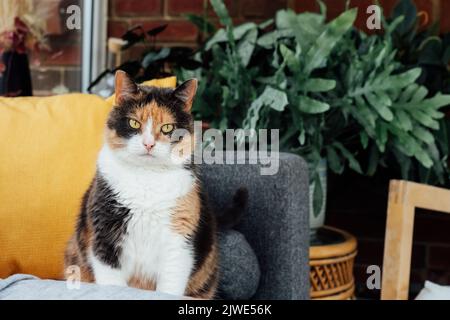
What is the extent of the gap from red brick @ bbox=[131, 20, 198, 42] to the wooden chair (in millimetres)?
1061

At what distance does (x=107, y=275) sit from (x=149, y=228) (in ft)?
0.27

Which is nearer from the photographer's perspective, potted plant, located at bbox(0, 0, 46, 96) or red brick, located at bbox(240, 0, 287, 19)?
potted plant, located at bbox(0, 0, 46, 96)

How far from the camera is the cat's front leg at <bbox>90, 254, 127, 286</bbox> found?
75cm

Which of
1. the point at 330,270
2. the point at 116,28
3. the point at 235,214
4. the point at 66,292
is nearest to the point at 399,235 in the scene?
the point at 330,270

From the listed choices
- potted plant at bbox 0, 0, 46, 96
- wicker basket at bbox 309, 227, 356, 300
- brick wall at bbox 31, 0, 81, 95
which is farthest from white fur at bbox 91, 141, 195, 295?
brick wall at bbox 31, 0, 81, 95

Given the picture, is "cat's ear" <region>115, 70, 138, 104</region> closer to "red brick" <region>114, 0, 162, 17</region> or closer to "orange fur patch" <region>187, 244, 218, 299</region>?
"orange fur patch" <region>187, 244, 218, 299</region>

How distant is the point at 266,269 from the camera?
3.56 ft

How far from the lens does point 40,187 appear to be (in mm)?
1015

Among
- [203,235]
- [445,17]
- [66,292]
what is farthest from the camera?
[445,17]

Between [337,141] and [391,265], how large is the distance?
46 cm

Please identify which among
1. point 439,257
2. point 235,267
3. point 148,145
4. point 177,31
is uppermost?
point 177,31

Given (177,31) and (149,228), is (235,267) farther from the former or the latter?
(177,31)

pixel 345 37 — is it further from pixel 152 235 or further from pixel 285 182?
pixel 152 235
